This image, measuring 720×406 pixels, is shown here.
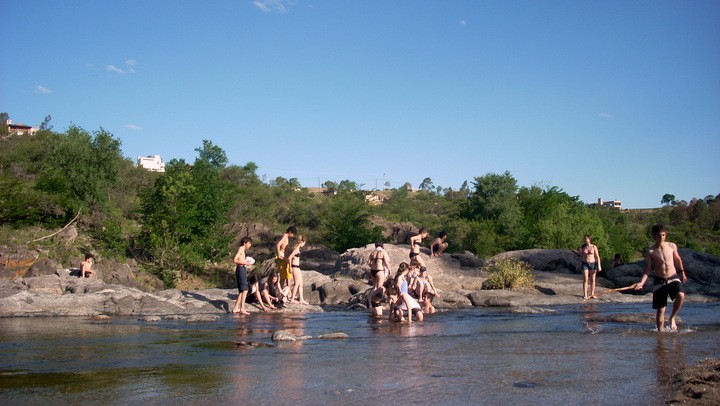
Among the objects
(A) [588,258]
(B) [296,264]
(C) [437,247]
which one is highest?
(C) [437,247]

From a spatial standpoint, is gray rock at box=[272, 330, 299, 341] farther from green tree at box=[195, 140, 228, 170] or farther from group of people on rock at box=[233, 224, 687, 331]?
green tree at box=[195, 140, 228, 170]

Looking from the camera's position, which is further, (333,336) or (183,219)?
(183,219)

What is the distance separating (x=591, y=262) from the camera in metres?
19.7

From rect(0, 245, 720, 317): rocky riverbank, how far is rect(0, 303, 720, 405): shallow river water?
3248 millimetres

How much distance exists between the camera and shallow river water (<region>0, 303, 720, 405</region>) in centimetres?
659

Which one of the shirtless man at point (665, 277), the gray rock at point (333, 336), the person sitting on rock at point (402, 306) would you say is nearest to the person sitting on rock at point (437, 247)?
the person sitting on rock at point (402, 306)

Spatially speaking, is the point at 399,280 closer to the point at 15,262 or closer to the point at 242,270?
the point at 242,270

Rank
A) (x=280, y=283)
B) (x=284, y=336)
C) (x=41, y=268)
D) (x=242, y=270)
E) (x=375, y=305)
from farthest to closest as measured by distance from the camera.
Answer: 1. (x=41, y=268)
2. (x=280, y=283)
3. (x=242, y=270)
4. (x=375, y=305)
5. (x=284, y=336)

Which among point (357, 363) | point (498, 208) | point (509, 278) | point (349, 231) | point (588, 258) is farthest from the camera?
point (498, 208)

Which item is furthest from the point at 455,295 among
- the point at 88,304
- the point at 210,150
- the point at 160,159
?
the point at 160,159

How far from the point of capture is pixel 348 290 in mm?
20688

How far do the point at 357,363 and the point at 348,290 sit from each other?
12.2m

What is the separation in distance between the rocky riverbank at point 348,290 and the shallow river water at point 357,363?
10.7ft

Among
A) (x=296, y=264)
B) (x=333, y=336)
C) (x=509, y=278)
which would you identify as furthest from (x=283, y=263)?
(x=509, y=278)
